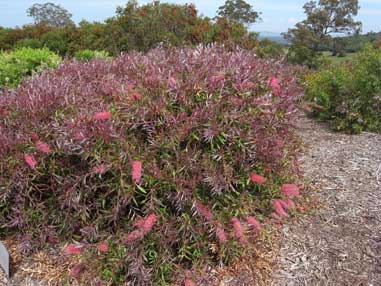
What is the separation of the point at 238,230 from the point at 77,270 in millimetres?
1001

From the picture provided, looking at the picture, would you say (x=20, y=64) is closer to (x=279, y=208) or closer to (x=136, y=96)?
(x=136, y=96)

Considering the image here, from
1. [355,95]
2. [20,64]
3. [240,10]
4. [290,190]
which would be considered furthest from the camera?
[240,10]

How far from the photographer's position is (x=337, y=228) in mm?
2959

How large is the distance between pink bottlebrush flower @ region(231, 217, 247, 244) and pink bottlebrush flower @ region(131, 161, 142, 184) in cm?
63

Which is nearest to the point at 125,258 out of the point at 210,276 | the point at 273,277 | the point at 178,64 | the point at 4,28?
the point at 210,276

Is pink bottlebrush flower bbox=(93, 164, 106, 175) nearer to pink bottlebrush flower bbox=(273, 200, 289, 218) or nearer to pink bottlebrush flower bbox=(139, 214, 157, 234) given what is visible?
pink bottlebrush flower bbox=(139, 214, 157, 234)

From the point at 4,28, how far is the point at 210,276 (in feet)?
54.1

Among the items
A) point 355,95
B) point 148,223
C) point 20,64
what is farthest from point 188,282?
point 20,64

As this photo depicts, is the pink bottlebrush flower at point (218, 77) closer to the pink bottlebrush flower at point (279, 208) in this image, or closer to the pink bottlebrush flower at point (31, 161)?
the pink bottlebrush flower at point (279, 208)

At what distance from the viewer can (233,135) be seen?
2408 millimetres

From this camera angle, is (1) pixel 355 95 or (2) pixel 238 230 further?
(1) pixel 355 95

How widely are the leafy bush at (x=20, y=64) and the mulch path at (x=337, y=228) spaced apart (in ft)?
11.5

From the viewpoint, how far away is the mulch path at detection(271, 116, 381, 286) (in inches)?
99.3

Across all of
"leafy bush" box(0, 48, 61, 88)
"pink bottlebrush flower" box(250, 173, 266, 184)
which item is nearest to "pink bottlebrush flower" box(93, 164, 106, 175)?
"pink bottlebrush flower" box(250, 173, 266, 184)
